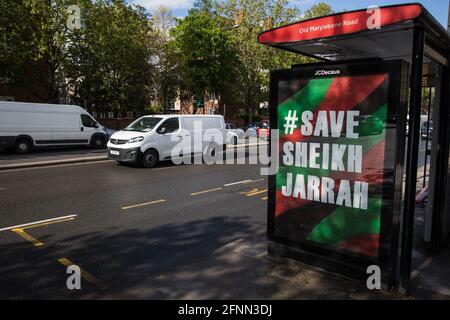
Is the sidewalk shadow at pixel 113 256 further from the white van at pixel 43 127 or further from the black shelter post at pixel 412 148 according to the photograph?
the white van at pixel 43 127

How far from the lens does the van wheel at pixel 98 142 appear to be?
20.4 meters

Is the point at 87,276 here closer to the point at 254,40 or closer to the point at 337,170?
the point at 337,170

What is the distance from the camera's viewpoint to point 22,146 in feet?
56.8

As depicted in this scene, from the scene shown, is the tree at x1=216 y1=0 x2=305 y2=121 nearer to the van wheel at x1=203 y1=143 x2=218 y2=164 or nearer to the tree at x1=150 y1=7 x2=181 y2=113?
the tree at x1=150 y1=7 x2=181 y2=113

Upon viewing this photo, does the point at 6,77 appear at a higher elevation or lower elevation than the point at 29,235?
higher

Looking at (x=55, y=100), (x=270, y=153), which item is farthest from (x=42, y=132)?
(x=270, y=153)

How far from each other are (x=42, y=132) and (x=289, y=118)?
16.8 metres

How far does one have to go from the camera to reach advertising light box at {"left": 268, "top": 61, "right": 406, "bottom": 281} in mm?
3568

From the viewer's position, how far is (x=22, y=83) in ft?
87.5

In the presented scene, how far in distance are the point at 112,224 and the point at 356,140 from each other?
14.4 feet

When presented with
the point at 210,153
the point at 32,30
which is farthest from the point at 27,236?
the point at 32,30

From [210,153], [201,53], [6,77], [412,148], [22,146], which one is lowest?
[210,153]

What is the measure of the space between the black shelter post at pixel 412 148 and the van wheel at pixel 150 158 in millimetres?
10368
